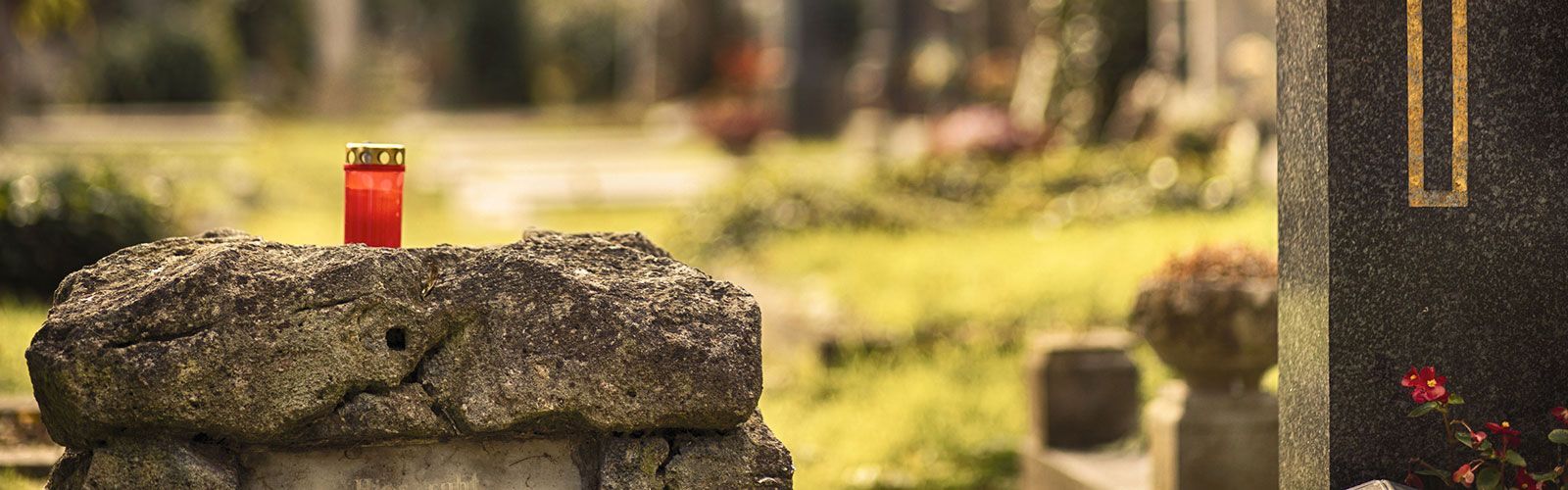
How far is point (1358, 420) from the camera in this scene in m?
3.19

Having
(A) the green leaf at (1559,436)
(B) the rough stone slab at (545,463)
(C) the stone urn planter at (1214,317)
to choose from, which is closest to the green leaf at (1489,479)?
(A) the green leaf at (1559,436)

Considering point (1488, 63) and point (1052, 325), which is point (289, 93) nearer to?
point (1052, 325)

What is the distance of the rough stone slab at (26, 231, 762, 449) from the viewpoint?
2691 mm

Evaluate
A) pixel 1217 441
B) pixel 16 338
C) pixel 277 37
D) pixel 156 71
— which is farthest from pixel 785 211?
pixel 277 37

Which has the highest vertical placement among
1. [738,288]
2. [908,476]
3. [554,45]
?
[554,45]

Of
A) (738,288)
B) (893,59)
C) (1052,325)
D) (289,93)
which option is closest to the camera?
(738,288)

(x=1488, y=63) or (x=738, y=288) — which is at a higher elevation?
(x=1488, y=63)

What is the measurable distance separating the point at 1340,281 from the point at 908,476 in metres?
2.94

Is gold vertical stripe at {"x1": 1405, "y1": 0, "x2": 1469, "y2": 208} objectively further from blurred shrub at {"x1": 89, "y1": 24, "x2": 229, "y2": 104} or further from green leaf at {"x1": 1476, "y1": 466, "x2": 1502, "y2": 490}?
blurred shrub at {"x1": 89, "y1": 24, "x2": 229, "y2": 104}

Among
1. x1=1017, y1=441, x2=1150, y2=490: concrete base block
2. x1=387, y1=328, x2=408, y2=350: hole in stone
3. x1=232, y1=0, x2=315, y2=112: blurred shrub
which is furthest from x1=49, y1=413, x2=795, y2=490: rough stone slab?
x1=232, y1=0, x2=315, y2=112: blurred shrub

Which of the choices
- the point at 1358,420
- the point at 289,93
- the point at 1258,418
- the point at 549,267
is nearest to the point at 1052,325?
the point at 1258,418

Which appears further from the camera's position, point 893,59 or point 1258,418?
point 893,59

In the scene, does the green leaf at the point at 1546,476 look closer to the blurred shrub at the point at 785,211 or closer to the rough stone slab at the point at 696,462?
the rough stone slab at the point at 696,462

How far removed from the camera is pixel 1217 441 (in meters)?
4.68
